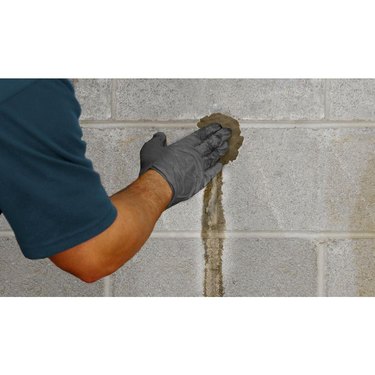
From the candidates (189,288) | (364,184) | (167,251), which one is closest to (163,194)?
(167,251)

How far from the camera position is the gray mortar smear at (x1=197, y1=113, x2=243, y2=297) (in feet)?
6.38

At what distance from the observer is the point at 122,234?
58.6 inches

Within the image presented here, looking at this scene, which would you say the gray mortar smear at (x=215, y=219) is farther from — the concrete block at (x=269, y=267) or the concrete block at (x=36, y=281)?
the concrete block at (x=36, y=281)

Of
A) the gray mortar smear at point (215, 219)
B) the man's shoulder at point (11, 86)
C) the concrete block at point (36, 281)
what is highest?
the man's shoulder at point (11, 86)

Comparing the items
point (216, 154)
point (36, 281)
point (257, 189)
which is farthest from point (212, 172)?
point (36, 281)

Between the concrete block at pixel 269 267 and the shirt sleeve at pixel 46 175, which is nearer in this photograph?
the shirt sleeve at pixel 46 175

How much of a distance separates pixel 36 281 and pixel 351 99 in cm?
128

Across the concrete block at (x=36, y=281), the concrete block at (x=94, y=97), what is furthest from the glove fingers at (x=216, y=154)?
the concrete block at (x=36, y=281)

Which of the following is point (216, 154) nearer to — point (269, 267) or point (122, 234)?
point (269, 267)

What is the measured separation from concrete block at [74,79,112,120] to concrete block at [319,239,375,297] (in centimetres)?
89

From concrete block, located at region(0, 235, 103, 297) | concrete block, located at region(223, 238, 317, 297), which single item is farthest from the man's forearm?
concrete block, located at region(0, 235, 103, 297)

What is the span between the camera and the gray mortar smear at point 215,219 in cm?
195

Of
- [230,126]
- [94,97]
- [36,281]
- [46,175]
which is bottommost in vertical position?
[36,281]

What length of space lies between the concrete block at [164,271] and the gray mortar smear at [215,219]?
0.09 feet
